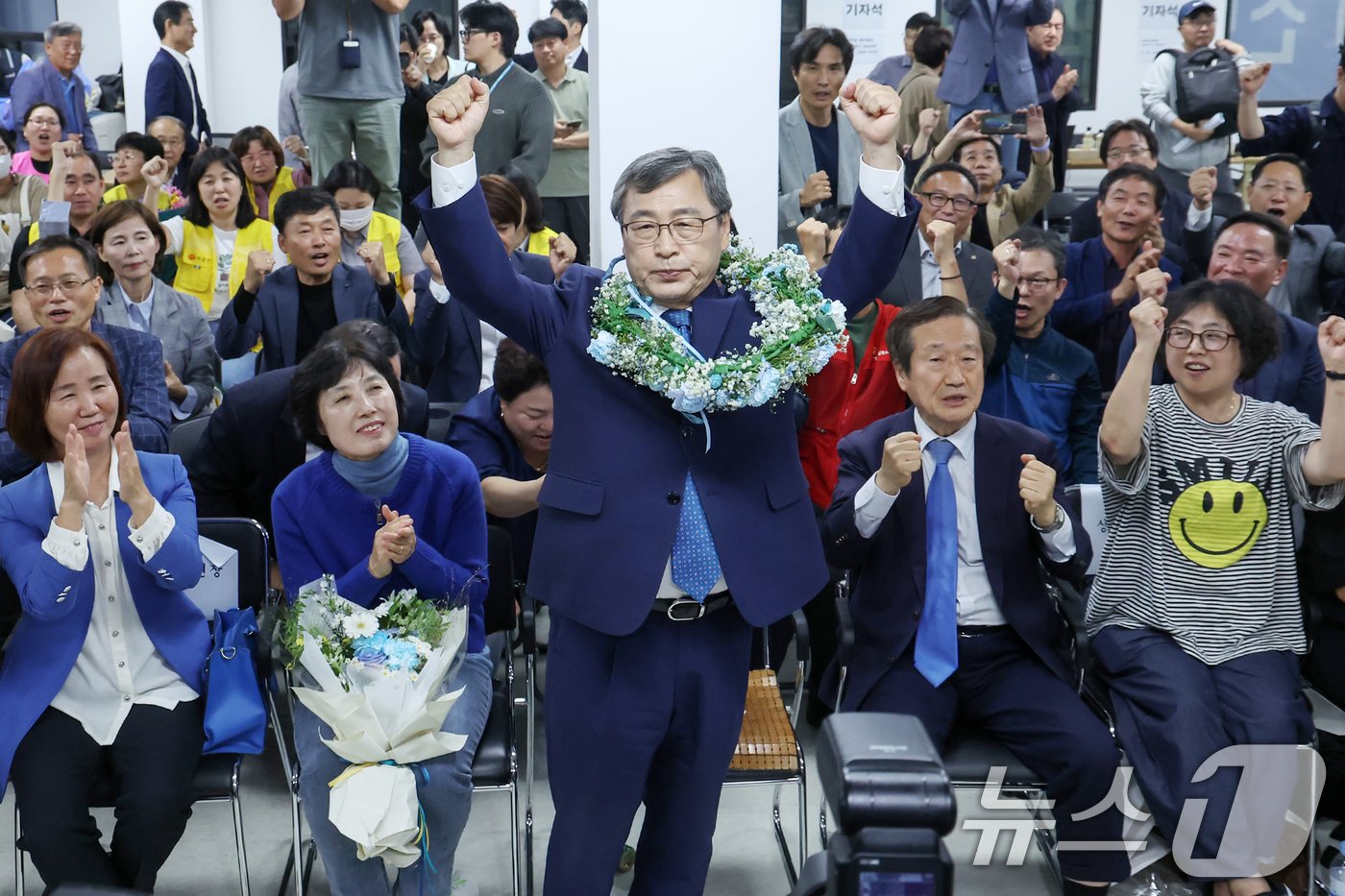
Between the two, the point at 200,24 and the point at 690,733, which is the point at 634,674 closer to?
the point at 690,733

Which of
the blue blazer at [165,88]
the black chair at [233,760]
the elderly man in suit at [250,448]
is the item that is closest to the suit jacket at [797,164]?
the elderly man in suit at [250,448]

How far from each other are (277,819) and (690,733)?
159 cm

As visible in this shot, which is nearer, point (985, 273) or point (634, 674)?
point (634, 674)

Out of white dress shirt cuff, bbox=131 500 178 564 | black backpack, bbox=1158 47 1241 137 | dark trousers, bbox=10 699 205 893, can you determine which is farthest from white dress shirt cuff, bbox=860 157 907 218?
black backpack, bbox=1158 47 1241 137

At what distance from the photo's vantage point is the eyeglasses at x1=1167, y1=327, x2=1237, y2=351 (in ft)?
10.5

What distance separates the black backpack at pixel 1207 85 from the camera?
20.6 feet

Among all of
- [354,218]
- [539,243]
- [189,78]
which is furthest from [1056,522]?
[189,78]

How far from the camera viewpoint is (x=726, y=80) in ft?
12.5

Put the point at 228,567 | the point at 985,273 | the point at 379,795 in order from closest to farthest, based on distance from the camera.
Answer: the point at 379,795 < the point at 228,567 < the point at 985,273

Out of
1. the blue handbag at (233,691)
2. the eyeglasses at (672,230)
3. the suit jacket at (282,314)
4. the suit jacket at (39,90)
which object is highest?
the suit jacket at (39,90)

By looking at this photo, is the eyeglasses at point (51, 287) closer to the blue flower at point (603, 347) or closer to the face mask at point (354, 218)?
the face mask at point (354, 218)

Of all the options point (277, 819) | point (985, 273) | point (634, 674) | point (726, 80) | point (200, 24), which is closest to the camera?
point (634, 674)

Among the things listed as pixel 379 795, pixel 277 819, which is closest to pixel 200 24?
pixel 277 819

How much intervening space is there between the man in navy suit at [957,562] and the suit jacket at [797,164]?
78.6 inches
